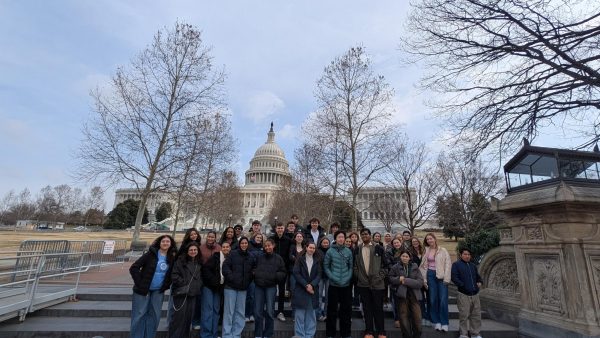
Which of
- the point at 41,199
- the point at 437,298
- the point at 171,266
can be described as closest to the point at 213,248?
the point at 171,266

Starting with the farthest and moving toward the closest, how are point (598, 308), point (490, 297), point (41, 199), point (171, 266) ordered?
point (41, 199), point (490, 297), point (171, 266), point (598, 308)

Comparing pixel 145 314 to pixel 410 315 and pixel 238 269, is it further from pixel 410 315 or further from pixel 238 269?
pixel 410 315

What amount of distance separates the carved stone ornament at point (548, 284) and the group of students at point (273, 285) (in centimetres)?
105

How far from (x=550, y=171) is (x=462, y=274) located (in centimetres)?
265

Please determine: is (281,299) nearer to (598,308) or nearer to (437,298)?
(437,298)

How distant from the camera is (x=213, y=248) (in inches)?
264

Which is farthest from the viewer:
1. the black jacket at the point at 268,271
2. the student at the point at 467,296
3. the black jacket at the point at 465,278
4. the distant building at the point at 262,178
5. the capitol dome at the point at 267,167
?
the capitol dome at the point at 267,167

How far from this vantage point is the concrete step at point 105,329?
6020 mm

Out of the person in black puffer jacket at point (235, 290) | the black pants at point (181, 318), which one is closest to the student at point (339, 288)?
the person in black puffer jacket at point (235, 290)

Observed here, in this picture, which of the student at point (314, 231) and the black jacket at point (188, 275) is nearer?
the black jacket at point (188, 275)

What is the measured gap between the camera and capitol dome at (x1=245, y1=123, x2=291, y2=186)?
101 m

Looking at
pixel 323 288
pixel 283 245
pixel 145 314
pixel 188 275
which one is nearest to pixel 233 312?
pixel 188 275

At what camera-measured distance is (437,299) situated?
6809mm

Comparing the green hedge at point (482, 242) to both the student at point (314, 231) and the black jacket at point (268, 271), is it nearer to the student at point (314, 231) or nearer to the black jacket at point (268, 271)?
the student at point (314, 231)
